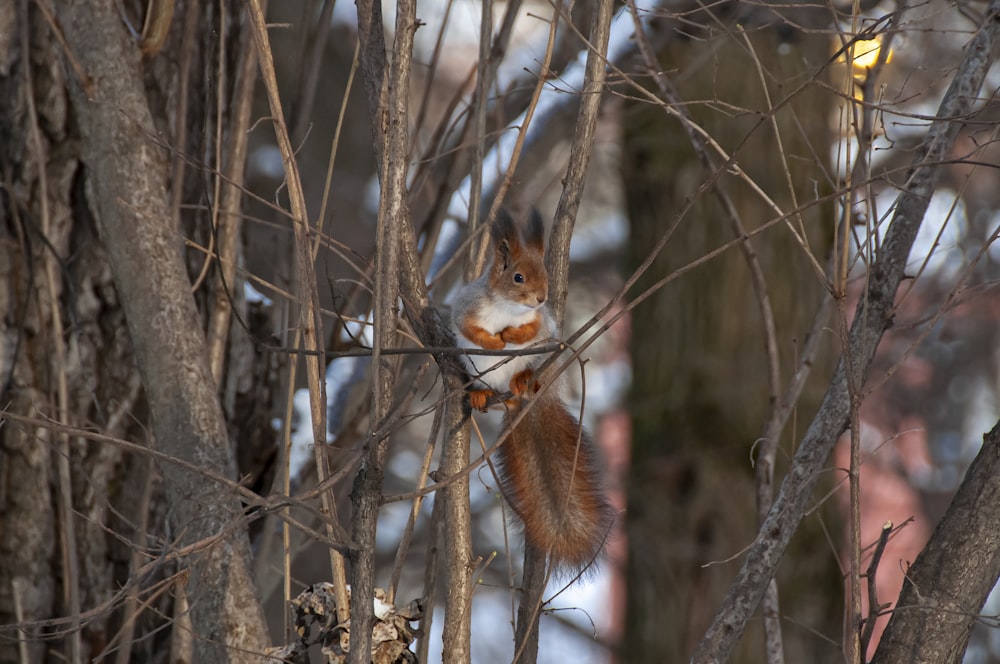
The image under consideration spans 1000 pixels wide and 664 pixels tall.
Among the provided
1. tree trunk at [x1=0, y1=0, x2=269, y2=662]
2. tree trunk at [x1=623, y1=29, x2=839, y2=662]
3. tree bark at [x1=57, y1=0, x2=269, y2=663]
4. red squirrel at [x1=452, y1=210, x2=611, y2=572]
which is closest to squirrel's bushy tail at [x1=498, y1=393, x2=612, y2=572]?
red squirrel at [x1=452, y1=210, x2=611, y2=572]

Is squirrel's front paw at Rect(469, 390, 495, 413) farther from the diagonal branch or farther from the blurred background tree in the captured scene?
the diagonal branch

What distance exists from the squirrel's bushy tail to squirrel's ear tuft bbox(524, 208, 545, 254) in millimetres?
255

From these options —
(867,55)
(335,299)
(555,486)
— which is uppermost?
(867,55)

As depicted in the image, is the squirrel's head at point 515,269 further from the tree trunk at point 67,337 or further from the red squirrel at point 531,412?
the tree trunk at point 67,337

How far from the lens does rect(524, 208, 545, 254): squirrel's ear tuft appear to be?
1670mm

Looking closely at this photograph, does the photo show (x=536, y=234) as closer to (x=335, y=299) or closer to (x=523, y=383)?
(x=523, y=383)

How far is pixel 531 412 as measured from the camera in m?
1.64

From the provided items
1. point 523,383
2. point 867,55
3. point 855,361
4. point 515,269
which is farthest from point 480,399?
point 867,55

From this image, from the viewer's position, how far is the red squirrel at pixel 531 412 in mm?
1523

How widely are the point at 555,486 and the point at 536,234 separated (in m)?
0.43

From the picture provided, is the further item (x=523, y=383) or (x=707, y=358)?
(x=707, y=358)

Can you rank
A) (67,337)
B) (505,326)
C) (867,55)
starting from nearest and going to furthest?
1. (505,326)
2. (867,55)
3. (67,337)

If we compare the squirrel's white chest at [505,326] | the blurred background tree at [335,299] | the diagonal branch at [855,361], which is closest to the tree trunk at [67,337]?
the blurred background tree at [335,299]

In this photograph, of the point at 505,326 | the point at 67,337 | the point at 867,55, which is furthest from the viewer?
the point at 67,337
